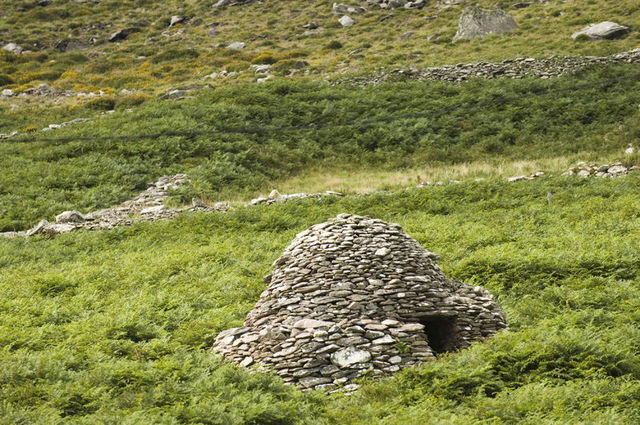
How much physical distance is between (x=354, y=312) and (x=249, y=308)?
2.49m

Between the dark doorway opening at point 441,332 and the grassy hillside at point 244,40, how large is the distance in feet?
90.9

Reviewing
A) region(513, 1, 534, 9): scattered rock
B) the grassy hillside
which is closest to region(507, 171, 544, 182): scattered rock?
the grassy hillside

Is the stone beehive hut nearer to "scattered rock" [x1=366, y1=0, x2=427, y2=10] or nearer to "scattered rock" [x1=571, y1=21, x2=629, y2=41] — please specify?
"scattered rock" [x1=571, y1=21, x2=629, y2=41]

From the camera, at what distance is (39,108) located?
114ft

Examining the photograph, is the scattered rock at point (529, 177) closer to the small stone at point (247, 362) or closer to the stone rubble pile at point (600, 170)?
the stone rubble pile at point (600, 170)

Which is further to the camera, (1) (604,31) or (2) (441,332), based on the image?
(1) (604,31)

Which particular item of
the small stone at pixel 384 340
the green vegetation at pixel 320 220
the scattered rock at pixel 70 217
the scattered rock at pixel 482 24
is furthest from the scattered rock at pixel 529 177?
the scattered rock at pixel 482 24

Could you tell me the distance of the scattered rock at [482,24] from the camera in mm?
40719

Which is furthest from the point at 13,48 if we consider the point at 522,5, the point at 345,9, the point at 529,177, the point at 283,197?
the point at 529,177

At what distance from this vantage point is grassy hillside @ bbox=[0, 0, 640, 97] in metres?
37.5

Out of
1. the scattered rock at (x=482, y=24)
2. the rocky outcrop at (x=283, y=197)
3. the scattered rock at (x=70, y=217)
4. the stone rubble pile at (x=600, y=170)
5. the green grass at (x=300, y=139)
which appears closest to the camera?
the scattered rock at (x=70, y=217)

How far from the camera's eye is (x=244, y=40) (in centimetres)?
5175

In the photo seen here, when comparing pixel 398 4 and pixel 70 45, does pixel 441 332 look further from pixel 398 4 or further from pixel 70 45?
pixel 70 45

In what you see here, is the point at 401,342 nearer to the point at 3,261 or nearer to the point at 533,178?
the point at 3,261
